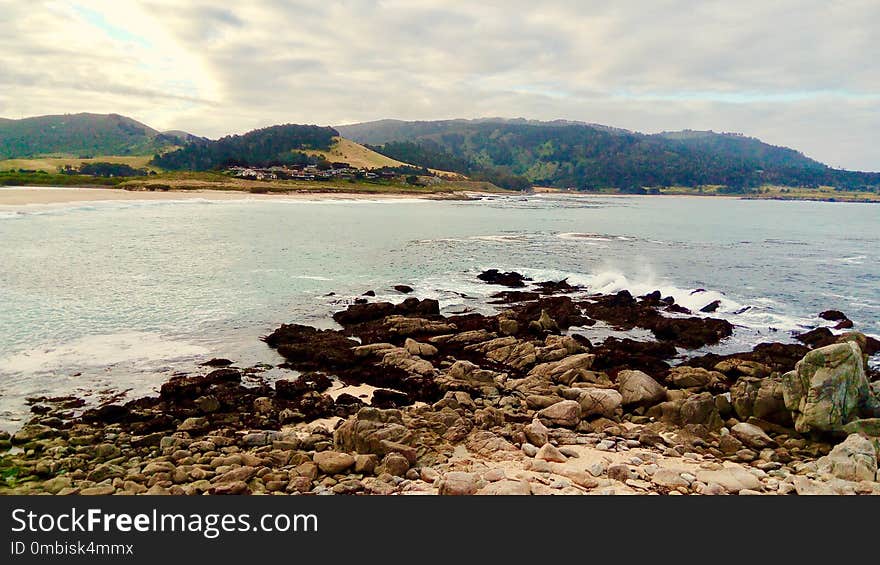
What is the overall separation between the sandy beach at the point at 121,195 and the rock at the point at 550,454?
79.8 meters

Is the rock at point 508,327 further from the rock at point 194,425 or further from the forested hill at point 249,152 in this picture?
the forested hill at point 249,152

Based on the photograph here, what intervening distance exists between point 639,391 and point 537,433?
379cm

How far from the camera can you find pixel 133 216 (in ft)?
203

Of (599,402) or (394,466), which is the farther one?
(599,402)

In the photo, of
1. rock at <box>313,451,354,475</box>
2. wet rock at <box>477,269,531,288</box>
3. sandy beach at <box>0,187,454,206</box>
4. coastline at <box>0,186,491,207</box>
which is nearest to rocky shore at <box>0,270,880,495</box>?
rock at <box>313,451,354,475</box>

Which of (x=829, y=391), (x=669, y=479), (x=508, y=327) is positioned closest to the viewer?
(x=669, y=479)

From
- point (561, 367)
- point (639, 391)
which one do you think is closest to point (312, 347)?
point (561, 367)

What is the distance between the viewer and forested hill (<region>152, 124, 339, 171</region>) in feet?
564

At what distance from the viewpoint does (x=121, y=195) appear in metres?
93.1

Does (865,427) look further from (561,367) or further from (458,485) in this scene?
(458,485)

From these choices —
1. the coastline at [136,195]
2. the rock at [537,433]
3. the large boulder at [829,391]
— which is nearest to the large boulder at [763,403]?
the large boulder at [829,391]

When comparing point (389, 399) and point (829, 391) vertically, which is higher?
point (829, 391)

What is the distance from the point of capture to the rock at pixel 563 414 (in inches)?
482

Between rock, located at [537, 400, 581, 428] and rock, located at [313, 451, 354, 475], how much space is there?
489 centimetres
